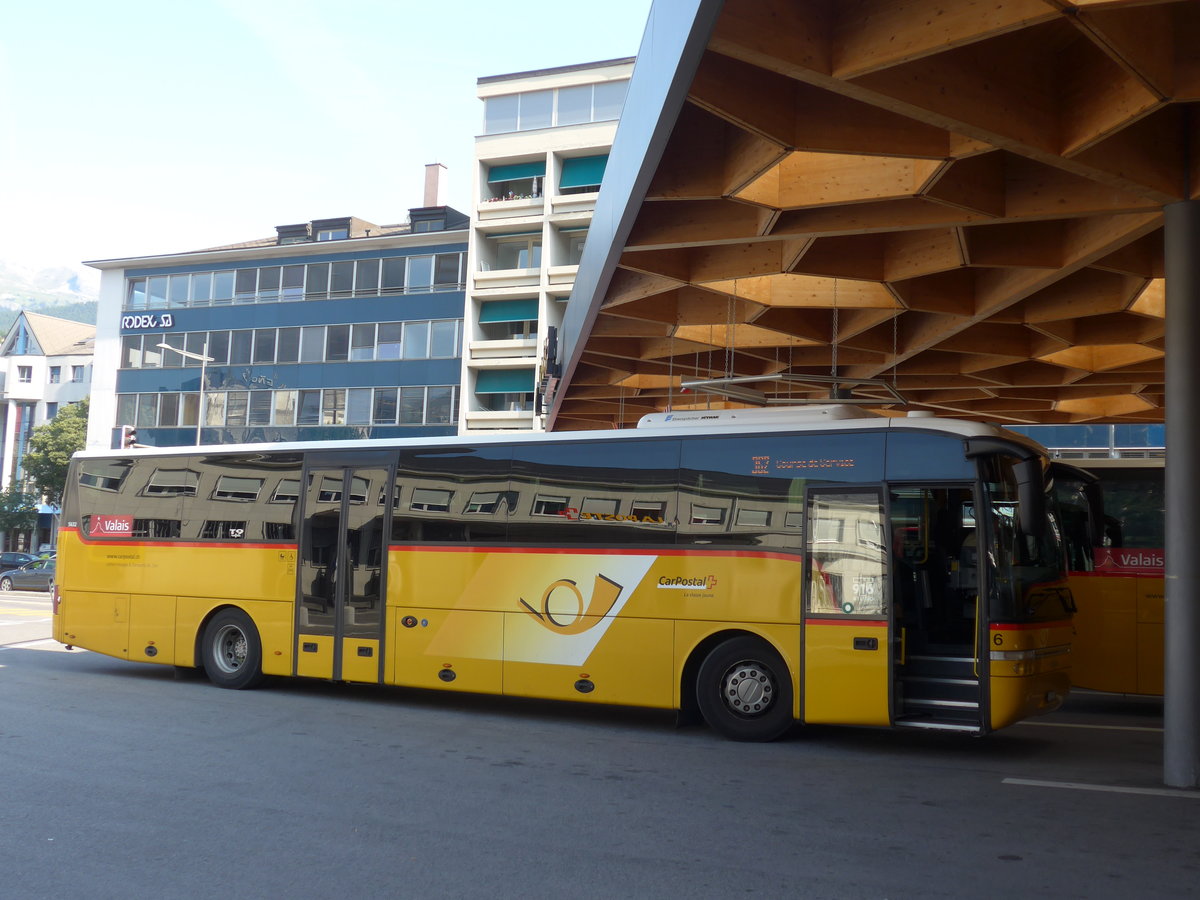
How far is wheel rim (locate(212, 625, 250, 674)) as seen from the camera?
14367 mm

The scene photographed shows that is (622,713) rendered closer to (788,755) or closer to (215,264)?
(788,755)

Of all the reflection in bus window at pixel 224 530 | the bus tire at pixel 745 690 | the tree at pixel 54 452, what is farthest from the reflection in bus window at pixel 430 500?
the tree at pixel 54 452

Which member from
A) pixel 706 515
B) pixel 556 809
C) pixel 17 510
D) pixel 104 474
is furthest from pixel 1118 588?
pixel 17 510

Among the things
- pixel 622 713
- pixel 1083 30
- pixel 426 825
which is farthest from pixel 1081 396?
pixel 426 825

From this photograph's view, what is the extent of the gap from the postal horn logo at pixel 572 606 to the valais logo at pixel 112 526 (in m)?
6.45

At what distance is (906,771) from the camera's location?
959 centimetres

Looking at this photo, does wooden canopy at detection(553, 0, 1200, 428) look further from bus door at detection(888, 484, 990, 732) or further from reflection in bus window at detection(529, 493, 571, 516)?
bus door at detection(888, 484, 990, 732)

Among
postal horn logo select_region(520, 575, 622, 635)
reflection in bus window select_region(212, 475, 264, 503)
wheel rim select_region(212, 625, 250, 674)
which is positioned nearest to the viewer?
postal horn logo select_region(520, 575, 622, 635)

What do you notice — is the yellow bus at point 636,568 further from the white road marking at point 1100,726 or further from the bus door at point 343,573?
the white road marking at point 1100,726

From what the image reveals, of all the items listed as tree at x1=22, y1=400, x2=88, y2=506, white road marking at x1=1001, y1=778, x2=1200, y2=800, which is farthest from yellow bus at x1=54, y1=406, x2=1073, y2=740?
tree at x1=22, y1=400, x2=88, y2=506

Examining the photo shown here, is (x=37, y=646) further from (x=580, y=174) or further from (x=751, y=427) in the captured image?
(x=580, y=174)

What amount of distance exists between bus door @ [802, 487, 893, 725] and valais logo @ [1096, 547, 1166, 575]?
4847 mm

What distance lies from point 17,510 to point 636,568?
56.7 metres

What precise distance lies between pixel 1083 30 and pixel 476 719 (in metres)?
9.05
